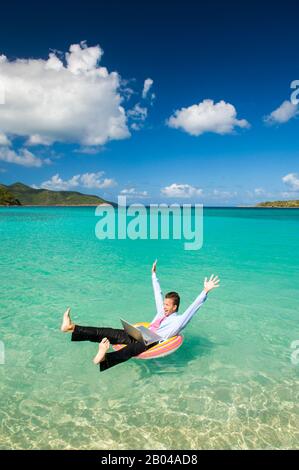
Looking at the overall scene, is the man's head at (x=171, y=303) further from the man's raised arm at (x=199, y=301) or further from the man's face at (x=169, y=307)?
the man's raised arm at (x=199, y=301)

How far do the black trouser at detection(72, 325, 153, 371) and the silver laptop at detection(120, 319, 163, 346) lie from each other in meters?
0.10

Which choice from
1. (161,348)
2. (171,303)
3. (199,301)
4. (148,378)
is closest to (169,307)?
(171,303)

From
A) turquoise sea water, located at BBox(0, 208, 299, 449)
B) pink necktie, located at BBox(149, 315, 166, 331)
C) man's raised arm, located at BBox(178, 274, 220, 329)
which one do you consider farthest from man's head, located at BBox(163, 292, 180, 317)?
turquoise sea water, located at BBox(0, 208, 299, 449)

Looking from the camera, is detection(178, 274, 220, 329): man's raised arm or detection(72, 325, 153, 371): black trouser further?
detection(178, 274, 220, 329): man's raised arm

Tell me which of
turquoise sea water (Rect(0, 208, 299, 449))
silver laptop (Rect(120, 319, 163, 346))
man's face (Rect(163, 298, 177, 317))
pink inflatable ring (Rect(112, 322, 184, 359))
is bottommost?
turquoise sea water (Rect(0, 208, 299, 449))

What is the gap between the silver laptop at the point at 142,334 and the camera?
6034 millimetres

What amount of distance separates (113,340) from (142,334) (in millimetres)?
743

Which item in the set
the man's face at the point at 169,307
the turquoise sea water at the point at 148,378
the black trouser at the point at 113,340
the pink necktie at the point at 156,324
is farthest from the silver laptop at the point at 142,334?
the turquoise sea water at the point at 148,378

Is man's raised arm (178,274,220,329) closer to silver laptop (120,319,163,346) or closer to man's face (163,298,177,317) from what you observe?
man's face (163,298,177,317)

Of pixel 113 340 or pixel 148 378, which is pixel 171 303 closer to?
pixel 113 340

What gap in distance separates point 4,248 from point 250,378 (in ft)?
71.8

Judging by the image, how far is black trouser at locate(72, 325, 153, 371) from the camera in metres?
5.72

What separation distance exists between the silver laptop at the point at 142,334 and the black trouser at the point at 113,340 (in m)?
0.10
